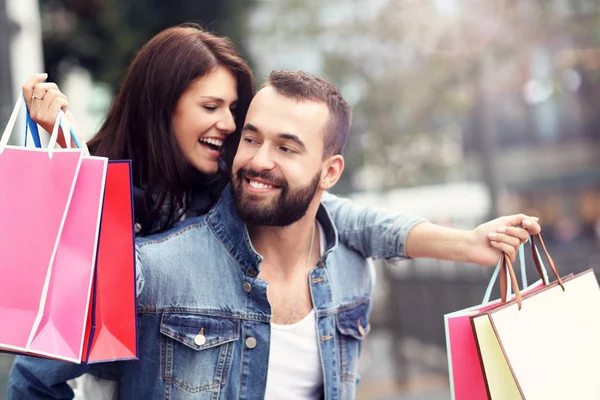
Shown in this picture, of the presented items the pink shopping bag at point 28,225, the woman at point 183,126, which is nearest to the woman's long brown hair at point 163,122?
the woman at point 183,126

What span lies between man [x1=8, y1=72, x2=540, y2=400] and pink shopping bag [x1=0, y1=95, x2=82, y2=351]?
422 mm

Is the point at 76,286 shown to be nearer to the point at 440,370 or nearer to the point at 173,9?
the point at 173,9

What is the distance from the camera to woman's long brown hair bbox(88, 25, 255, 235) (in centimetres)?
262

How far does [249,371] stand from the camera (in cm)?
232

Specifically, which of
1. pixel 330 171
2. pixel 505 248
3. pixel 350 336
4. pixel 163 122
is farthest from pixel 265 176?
pixel 505 248

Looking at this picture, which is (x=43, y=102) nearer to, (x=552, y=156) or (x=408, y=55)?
(x=408, y=55)

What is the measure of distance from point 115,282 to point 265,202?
0.59 meters

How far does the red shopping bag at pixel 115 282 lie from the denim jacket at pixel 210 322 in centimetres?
23

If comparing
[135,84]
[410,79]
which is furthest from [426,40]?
[135,84]

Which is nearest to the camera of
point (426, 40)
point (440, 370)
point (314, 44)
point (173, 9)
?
point (173, 9)

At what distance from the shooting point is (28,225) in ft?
6.00

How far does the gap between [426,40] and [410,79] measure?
25.0 inches

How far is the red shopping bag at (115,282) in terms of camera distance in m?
1.91

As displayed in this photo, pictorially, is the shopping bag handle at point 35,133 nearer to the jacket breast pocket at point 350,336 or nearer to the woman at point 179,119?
the woman at point 179,119
